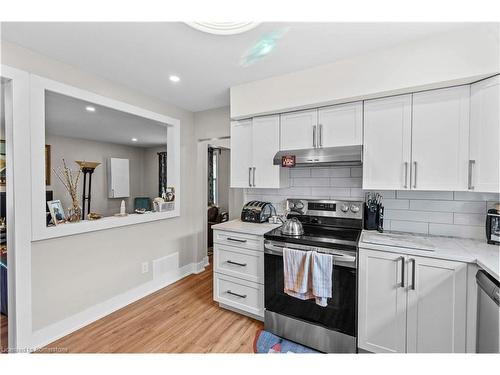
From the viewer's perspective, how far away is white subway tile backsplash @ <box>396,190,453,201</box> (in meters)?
1.86

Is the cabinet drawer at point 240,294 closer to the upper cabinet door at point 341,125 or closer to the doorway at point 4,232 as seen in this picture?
the upper cabinet door at point 341,125

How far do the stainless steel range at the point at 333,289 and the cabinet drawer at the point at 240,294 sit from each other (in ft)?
0.42

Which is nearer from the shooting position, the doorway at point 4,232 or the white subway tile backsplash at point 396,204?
the doorway at point 4,232

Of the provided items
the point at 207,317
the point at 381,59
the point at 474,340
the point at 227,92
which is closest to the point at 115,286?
the point at 207,317

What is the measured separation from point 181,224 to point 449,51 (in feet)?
10.6

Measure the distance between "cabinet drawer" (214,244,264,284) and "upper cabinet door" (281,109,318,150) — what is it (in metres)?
1.10

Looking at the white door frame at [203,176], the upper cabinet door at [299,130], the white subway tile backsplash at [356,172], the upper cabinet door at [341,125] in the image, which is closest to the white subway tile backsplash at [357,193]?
the white subway tile backsplash at [356,172]

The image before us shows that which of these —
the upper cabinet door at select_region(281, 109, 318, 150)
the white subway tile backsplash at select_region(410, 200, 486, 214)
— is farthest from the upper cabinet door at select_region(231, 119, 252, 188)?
the white subway tile backsplash at select_region(410, 200, 486, 214)

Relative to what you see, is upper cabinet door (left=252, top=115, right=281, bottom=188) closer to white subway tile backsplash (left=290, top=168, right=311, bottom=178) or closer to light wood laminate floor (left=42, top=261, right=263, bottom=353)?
white subway tile backsplash (left=290, top=168, right=311, bottom=178)

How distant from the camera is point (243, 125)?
250 cm

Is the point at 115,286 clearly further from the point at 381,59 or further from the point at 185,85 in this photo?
the point at 381,59

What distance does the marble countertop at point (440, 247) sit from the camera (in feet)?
4.43

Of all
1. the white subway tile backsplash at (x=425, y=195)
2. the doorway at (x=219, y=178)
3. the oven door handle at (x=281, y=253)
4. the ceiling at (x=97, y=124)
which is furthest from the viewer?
the doorway at (x=219, y=178)
